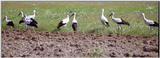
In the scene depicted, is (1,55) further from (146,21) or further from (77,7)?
(146,21)

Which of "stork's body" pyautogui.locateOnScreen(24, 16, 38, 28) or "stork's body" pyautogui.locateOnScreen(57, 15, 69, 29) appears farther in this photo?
"stork's body" pyautogui.locateOnScreen(24, 16, 38, 28)

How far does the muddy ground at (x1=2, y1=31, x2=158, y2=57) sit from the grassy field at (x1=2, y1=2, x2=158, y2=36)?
247 millimetres

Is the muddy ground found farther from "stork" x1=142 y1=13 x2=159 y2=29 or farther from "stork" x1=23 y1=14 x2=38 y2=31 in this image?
"stork" x1=142 y1=13 x2=159 y2=29

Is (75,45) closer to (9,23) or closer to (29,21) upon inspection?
(29,21)

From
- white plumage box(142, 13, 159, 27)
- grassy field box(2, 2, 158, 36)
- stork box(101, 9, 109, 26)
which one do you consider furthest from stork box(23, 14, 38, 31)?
white plumage box(142, 13, 159, 27)

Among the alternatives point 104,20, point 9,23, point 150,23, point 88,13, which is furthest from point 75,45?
point 9,23

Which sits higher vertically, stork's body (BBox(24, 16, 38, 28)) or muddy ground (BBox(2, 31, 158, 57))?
stork's body (BBox(24, 16, 38, 28))

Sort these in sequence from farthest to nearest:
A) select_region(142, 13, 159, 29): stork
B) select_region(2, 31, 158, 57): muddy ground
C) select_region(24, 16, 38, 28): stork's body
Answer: select_region(24, 16, 38, 28): stork's body → select_region(142, 13, 159, 29): stork → select_region(2, 31, 158, 57): muddy ground

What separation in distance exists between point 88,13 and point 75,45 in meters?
1.75

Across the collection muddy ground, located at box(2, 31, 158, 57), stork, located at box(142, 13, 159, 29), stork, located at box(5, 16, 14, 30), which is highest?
stork, located at box(5, 16, 14, 30)

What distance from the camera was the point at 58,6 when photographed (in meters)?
13.4

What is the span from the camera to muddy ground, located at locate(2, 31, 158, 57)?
11312 mm

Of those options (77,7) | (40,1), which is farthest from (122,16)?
(40,1)

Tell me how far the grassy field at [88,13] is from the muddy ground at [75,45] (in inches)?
9.7
